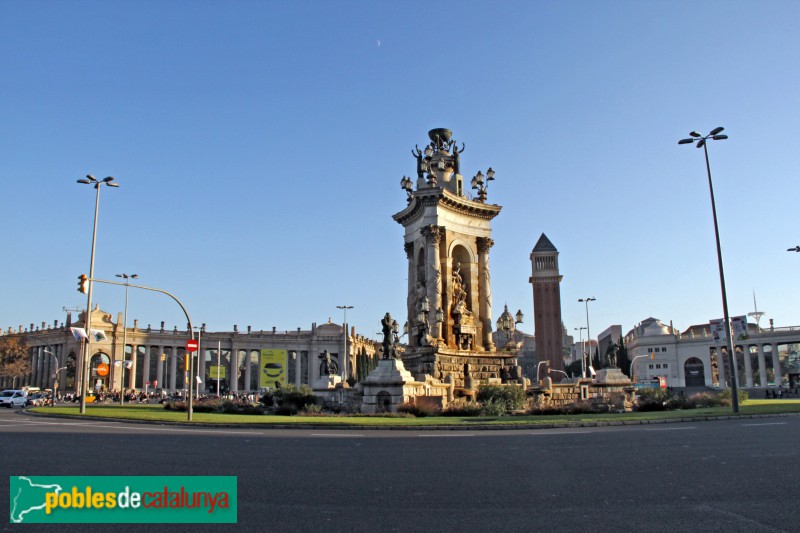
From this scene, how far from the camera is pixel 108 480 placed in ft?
29.0

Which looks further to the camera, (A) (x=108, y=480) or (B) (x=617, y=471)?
(B) (x=617, y=471)

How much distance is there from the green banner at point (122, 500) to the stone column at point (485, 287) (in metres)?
34.6

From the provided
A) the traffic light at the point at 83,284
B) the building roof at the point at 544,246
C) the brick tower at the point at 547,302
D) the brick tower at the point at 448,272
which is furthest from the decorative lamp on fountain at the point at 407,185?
the building roof at the point at 544,246

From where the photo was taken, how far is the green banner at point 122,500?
273 inches

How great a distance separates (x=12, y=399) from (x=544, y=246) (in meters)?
105

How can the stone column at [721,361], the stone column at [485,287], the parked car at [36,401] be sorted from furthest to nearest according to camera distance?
the stone column at [721,361] → the parked car at [36,401] → the stone column at [485,287]

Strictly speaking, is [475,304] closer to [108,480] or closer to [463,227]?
[463,227]

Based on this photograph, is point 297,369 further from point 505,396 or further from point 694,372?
point 505,396

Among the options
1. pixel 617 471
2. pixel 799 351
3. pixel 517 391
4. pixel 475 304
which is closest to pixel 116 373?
pixel 475 304

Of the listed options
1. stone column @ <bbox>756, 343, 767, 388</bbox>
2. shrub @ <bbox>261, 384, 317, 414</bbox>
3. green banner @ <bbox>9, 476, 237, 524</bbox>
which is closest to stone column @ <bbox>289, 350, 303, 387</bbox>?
shrub @ <bbox>261, 384, 317, 414</bbox>

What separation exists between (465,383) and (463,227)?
36.4 ft

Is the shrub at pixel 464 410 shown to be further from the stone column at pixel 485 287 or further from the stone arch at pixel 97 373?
the stone arch at pixel 97 373

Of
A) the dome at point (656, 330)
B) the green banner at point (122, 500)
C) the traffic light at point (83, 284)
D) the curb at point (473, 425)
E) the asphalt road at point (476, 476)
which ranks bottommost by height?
the curb at point (473, 425)

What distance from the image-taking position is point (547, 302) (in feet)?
418
